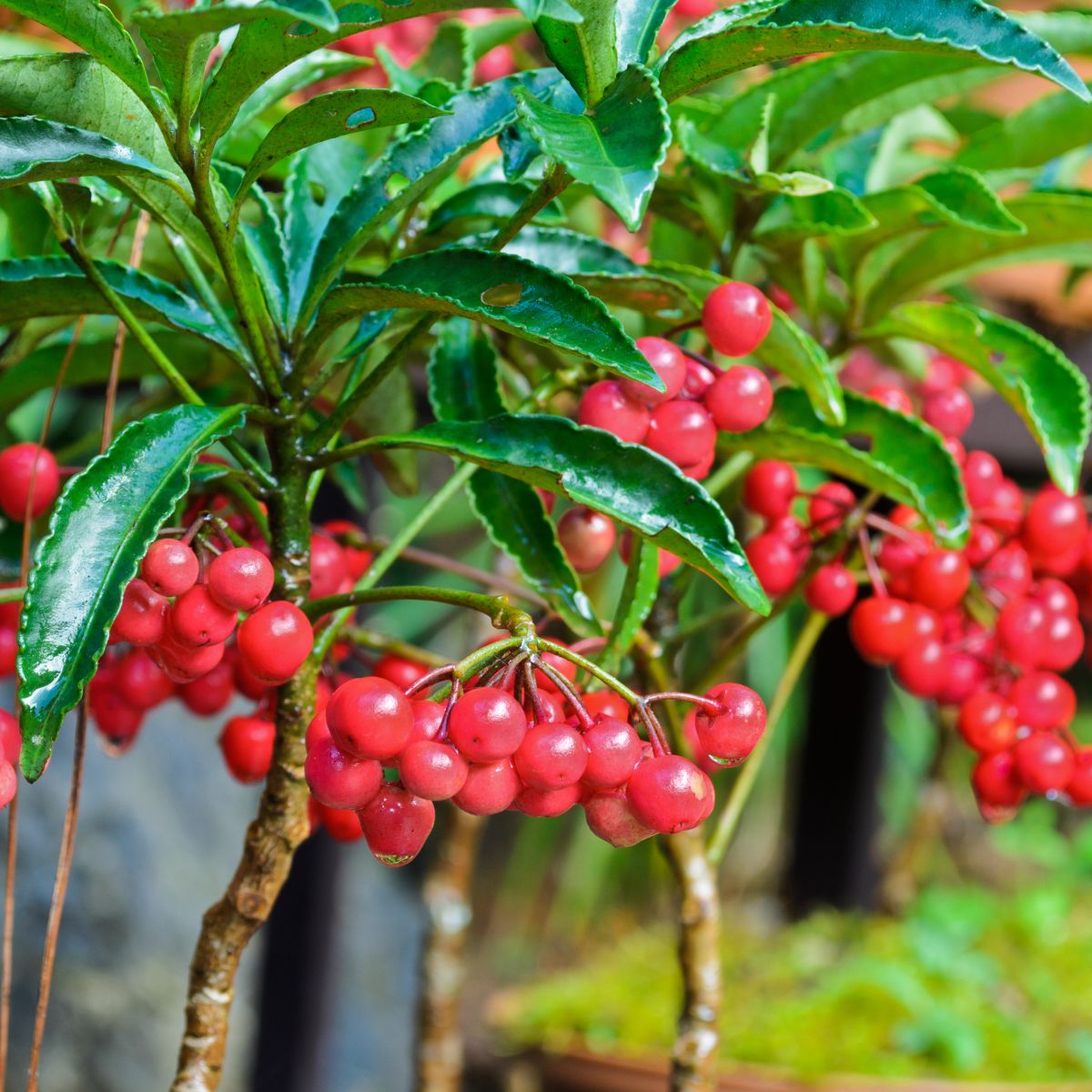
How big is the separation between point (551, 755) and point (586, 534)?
178 mm

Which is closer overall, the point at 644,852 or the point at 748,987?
the point at 748,987

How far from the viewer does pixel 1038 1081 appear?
1045 mm

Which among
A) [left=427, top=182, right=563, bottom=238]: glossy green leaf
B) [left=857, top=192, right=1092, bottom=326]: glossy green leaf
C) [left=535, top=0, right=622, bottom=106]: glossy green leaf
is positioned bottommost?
[left=535, top=0, right=622, bottom=106]: glossy green leaf

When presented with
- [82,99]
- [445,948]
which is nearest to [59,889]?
[82,99]

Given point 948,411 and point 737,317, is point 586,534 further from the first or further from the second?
point 948,411

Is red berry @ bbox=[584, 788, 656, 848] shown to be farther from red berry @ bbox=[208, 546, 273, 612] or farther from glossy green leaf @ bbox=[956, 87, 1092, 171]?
glossy green leaf @ bbox=[956, 87, 1092, 171]

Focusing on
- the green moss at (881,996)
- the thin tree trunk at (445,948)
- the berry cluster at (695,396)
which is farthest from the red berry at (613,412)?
the green moss at (881,996)

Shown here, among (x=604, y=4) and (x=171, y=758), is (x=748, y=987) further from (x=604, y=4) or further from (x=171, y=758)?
(x=604, y=4)

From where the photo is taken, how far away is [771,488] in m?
0.59

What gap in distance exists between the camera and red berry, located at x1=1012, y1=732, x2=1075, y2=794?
0.53 meters

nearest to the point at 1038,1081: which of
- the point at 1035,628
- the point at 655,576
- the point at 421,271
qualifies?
the point at 1035,628

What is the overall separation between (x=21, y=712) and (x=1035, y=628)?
46 centimetres

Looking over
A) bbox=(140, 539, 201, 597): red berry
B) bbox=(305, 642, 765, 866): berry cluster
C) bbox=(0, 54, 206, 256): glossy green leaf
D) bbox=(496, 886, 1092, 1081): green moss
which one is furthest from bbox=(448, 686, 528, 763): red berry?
bbox=(496, 886, 1092, 1081): green moss

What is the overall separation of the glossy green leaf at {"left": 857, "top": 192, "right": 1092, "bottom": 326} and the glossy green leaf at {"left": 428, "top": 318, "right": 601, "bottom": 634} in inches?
8.8
